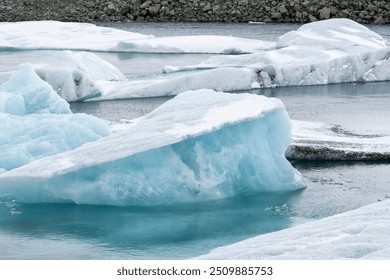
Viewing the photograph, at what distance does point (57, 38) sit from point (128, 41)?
7.47 feet

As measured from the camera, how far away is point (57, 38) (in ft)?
67.9

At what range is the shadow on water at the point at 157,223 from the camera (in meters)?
5.26

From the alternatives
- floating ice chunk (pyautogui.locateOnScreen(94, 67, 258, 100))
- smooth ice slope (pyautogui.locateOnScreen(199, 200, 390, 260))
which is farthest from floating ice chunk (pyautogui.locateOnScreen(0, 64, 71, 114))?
smooth ice slope (pyautogui.locateOnScreen(199, 200, 390, 260))

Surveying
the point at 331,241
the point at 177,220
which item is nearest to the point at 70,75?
the point at 177,220

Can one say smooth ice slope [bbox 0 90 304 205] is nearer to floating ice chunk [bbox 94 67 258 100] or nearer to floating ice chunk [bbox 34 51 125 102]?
floating ice chunk [bbox 34 51 125 102]

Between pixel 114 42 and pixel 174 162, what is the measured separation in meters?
14.5

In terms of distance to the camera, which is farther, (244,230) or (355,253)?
(244,230)

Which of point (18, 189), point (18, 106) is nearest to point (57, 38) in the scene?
point (18, 106)

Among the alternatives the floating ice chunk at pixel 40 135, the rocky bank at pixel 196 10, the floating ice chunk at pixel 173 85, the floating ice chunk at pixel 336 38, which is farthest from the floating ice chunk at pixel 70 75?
the rocky bank at pixel 196 10

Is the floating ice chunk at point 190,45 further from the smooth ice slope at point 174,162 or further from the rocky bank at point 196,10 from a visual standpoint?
the smooth ice slope at point 174,162

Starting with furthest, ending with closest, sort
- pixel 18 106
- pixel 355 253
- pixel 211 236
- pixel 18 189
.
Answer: pixel 18 106 → pixel 18 189 → pixel 211 236 → pixel 355 253

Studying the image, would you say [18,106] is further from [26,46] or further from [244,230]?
[26,46]

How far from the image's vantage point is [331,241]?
155 inches

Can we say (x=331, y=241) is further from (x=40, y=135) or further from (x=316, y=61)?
(x=316, y=61)
